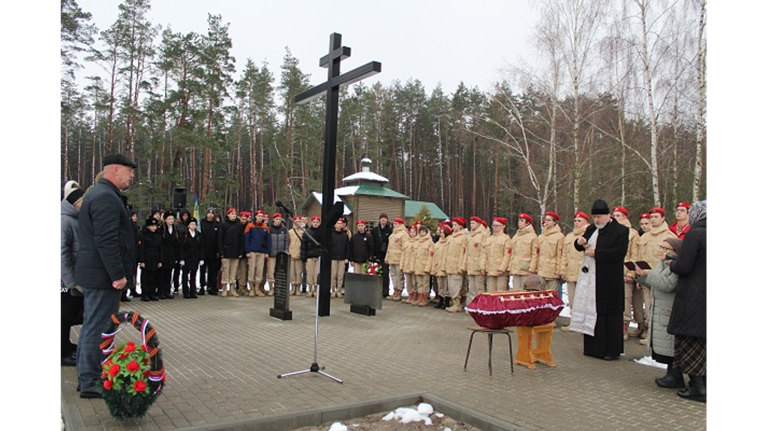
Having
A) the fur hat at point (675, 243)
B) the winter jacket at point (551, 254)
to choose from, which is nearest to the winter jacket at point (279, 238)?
the winter jacket at point (551, 254)

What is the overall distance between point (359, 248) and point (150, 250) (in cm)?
546

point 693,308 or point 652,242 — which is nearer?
point 693,308

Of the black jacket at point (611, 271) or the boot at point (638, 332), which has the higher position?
the black jacket at point (611, 271)

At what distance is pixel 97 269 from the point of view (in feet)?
16.8

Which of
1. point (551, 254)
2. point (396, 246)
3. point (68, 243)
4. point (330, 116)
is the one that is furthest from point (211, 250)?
point (551, 254)

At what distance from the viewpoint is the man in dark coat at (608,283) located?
7750mm

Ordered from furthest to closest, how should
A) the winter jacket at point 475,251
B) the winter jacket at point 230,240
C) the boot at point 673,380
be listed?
the winter jacket at point 230,240, the winter jacket at point 475,251, the boot at point 673,380

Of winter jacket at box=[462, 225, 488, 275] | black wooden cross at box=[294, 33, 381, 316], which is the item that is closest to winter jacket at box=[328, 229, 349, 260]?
black wooden cross at box=[294, 33, 381, 316]

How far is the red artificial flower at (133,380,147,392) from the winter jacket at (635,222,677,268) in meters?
8.31

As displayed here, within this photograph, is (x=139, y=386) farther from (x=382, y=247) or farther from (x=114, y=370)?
(x=382, y=247)

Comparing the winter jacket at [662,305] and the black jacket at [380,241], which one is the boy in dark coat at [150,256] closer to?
the black jacket at [380,241]

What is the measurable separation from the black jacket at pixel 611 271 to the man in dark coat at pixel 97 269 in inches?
250

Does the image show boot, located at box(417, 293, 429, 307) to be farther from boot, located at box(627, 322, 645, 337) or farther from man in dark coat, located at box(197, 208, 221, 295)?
man in dark coat, located at box(197, 208, 221, 295)
